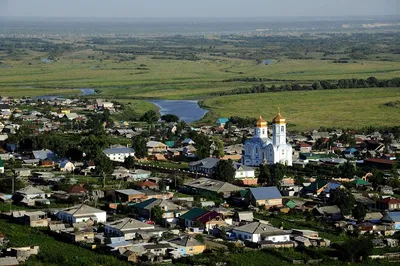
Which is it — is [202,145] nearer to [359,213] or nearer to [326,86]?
[359,213]

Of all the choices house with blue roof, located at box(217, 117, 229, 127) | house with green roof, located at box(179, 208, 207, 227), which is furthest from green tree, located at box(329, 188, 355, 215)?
house with blue roof, located at box(217, 117, 229, 127)

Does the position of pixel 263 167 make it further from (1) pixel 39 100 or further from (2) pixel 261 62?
(2) pixel 261 62

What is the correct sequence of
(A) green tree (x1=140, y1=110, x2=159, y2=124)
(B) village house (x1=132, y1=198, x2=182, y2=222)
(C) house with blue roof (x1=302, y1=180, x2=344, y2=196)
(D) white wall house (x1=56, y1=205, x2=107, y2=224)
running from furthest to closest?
(A) green tree (x1=140, y1=110, x2=159, y2=124), (C) house with blue roof (x1=302, y1=180, x2=344, y2=196), (B) village house (x1=132, y1=198, x2=182, y2=222), (D) white wall house (x1=56, y1=205, x2=107, y2=224)

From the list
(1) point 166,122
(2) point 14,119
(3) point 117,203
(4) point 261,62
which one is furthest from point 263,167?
(4) point 261,62

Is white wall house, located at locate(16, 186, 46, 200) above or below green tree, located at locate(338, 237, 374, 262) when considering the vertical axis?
below

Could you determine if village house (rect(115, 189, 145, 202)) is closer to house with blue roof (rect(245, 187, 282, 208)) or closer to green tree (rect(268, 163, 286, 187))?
house with blue roof (rect(245, 187, 282, 208))

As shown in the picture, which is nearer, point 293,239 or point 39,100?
point 293,239
